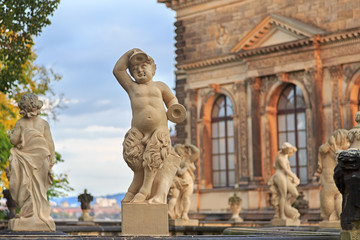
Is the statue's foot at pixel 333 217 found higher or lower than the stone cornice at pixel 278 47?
lower

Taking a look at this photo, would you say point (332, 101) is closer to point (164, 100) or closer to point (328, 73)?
point (328, 73)

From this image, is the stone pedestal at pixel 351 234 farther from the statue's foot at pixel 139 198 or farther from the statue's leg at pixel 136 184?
the statue's leg at pixel 136 184

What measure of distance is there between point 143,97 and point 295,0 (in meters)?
24.0

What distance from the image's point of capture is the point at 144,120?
30.4 feet

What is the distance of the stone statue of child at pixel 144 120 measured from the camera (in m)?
9.18

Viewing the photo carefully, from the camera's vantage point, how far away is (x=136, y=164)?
9.26m

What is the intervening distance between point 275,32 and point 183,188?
16184 mm

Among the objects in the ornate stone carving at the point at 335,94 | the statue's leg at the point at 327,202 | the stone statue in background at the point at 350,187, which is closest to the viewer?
the stone statue in background at the point at 350,187

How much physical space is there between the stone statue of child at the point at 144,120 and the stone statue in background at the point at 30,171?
202 centimetres

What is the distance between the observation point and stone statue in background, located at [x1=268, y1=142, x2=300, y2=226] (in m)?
18.2

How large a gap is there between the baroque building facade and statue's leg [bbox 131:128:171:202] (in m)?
21.8

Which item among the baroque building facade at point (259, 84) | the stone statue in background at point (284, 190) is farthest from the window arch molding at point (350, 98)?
the stone statue in background at point (284, 190)

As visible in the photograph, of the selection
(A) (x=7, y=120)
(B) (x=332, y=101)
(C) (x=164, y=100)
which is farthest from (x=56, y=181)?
(C) (x=164, y=100)

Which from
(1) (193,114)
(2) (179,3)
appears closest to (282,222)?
(1) (193,114)
